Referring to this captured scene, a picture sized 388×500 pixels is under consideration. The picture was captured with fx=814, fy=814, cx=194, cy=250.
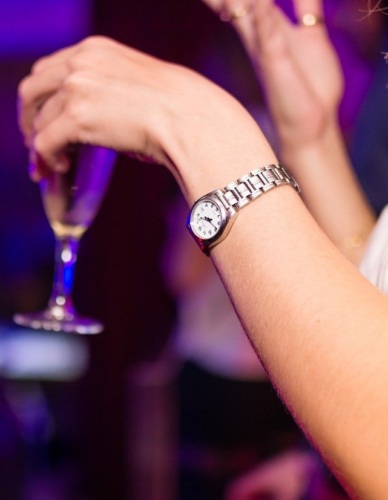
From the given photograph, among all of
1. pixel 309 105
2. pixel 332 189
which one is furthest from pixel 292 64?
pixel 332 189

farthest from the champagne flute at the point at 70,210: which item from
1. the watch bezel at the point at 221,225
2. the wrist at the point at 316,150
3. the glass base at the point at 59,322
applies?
A: the wrist at the point at 316,150

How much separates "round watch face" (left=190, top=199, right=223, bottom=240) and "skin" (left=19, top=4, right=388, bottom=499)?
13mm

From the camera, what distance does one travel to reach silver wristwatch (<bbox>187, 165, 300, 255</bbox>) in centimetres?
64

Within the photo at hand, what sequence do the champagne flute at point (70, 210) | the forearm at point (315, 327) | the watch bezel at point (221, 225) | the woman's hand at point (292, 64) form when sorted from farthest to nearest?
the woman's hand at point (292, 64), the champagne flute at point (70, 210), the watch bezel at point (221, 225), the forearm at point (315, 327)

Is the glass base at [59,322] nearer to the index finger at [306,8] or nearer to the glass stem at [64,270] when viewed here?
the glass stem at [64,270]

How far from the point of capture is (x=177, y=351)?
299 cm

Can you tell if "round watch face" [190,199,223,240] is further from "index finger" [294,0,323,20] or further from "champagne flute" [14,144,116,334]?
"index finger" [294,0,323,20]

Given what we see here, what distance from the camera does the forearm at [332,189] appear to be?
1.08m

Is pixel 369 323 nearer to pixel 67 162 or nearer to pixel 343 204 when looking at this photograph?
pixel 67 162

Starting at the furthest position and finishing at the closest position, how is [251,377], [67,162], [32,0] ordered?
[32,0], [251,377], [67,162]

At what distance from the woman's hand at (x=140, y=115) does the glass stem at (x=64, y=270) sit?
11 centimetres

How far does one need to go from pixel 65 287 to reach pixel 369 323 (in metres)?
0.48

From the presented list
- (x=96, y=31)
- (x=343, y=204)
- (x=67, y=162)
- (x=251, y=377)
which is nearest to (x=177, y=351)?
(x=251, y=377)

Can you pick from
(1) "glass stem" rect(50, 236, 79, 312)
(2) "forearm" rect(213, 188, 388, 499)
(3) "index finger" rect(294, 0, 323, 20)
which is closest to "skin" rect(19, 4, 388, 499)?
(2) "forearm" rect(213, 188, 388, 499)
